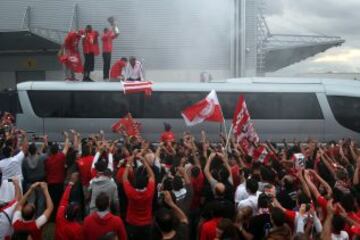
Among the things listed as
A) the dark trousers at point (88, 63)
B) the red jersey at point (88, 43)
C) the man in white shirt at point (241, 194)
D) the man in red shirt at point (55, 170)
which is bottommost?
the man in red shirt at point (55, 170)

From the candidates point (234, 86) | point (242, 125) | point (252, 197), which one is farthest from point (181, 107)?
point (252, 197)

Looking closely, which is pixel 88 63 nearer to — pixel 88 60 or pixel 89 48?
pixel 88 60

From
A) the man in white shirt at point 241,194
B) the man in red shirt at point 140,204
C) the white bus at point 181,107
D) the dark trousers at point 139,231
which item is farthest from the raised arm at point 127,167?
the white bus at point 181,107

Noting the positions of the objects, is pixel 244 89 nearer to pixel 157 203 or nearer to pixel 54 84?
pixel 54 84

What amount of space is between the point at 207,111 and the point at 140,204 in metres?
5.16

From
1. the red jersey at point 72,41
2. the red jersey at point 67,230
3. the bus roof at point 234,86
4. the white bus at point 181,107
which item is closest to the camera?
the red jersey at point 67,230

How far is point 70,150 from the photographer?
852 centimetres

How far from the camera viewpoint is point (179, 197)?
6.16 meters

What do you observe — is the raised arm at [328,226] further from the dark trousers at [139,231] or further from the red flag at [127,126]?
the red flag at [127,126]

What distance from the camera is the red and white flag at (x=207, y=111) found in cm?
1067

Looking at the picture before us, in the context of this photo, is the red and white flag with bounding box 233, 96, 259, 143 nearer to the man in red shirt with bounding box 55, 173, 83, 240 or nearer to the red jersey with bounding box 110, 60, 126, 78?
the man in red shirt with bounding box 55, 173, 83, 240

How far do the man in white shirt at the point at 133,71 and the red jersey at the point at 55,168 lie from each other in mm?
6979

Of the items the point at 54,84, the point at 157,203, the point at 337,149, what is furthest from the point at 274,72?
the point at 157,203

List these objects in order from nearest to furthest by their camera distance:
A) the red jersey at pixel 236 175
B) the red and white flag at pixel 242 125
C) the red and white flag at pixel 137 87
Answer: the red jersey at pixel 236 175
the red and white flag at pixel 242 125
the red and white flag at pixel 137 87
